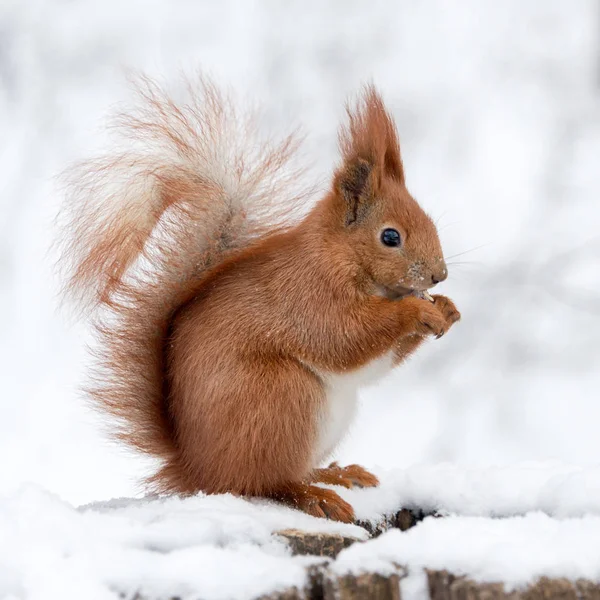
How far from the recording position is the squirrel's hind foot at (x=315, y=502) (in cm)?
137

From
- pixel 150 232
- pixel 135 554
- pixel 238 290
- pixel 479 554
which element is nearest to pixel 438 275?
pixel 238 290

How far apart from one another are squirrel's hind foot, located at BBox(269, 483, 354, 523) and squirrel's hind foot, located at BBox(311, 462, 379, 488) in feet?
0.51

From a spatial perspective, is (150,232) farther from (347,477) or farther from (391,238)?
(347,477)

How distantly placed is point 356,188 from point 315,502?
1.81ft

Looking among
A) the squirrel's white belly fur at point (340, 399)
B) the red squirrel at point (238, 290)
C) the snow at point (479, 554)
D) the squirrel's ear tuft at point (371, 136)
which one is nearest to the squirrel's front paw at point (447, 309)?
the red squirrel at point (238, 290)

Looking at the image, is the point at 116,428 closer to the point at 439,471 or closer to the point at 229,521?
the point at 229,521

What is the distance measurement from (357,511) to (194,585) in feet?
1.86

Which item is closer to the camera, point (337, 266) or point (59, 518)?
point (59, 518)

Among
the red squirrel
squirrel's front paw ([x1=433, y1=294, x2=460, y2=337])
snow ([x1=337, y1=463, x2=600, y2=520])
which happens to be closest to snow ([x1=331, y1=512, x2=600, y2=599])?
snow ([x1=337, y1=463, x2=600, y2=520])

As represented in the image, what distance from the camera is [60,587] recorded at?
36.2 inches

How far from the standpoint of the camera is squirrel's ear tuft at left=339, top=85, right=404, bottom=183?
1.52 m

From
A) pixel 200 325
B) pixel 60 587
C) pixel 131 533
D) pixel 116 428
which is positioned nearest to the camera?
pixel 60 587

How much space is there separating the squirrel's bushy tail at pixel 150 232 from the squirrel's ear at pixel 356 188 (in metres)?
0.14

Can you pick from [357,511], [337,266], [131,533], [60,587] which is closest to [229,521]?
[131,533]
